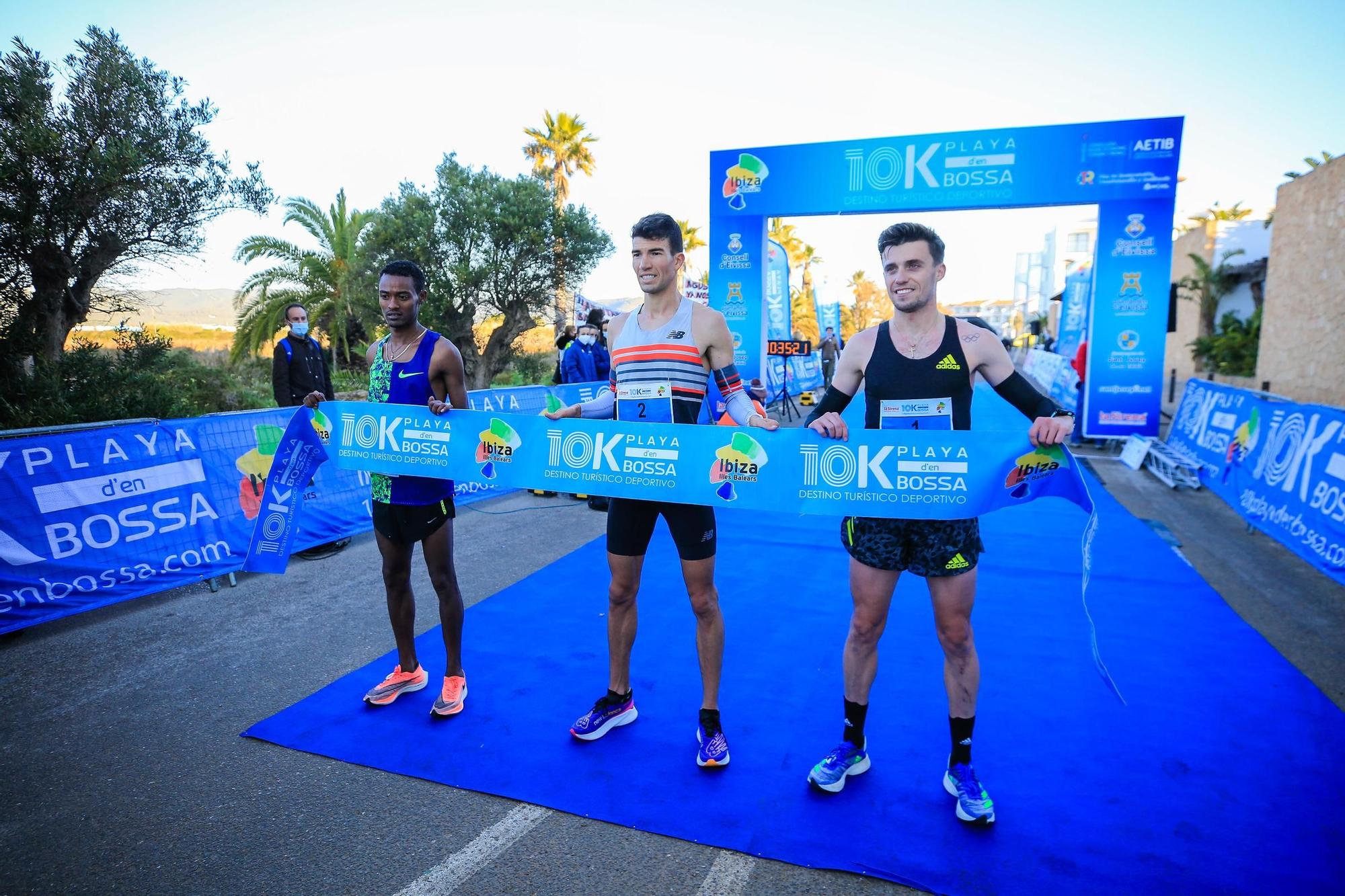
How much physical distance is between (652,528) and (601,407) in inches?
25.6

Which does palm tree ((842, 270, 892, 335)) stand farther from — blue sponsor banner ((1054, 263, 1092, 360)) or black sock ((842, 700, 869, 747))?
black sock ((842, 700, 869, 747))

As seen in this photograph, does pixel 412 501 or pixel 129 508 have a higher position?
pixel 412 501

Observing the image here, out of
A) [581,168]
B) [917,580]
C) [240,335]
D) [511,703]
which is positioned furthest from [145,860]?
[581,168]

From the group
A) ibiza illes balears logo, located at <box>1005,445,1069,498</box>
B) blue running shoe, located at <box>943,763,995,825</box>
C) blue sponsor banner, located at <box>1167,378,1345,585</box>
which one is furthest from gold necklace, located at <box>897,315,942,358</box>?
blue sponsor banner, located at <box>1167,378,1345,585</box>

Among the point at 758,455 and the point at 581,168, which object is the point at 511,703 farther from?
the point at 581,168

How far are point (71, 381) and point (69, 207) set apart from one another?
2.16m

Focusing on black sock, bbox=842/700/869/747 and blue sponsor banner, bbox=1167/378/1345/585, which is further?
blue sponsor banner, bbox=1167/378/1345/585

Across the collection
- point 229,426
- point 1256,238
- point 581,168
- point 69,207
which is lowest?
point 229,426

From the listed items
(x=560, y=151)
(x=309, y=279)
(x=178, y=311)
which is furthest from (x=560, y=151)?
(x=178, y=311)

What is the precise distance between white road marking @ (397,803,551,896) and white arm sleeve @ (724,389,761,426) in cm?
176

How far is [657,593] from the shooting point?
5.19 meters

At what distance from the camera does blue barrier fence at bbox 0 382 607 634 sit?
183 inches

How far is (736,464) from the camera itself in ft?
10.1

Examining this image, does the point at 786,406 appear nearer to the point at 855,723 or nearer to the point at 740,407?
the point at 740,407
